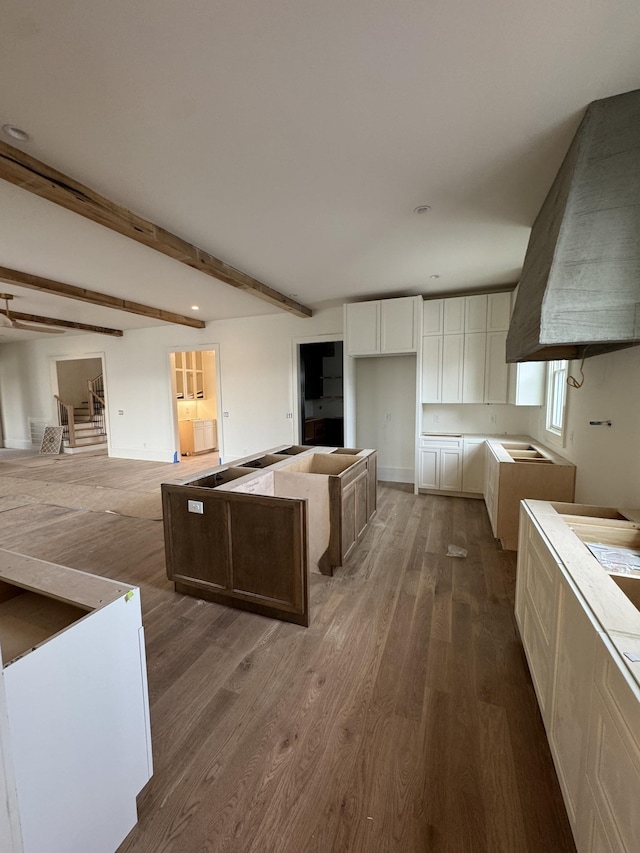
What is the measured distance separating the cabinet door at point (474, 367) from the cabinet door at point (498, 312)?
6.5 inches

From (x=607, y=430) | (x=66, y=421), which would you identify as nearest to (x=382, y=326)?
(x=607, y=430)

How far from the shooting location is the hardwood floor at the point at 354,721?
1.17 meters

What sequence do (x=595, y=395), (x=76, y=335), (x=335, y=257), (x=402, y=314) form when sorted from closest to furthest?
(x=595, y=395)
(x=335, y=257)
(x=402, y=314)
(x=76, y=335)

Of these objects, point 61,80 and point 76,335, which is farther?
point 76,335

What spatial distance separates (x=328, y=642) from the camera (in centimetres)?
204

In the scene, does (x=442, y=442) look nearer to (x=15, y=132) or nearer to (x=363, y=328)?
(x=363, y=328)

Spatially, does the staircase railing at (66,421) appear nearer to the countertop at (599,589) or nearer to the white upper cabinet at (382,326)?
the white upper cabinet at (382,326)

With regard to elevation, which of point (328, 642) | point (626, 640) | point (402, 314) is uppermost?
point (402, 314)

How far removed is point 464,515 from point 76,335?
8.86 meters

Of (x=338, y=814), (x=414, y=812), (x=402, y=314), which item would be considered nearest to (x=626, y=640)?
(x=414, y=812)

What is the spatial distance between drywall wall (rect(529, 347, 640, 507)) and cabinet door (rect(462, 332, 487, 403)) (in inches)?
60.9

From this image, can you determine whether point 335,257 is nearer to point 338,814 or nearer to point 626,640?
point 626,640

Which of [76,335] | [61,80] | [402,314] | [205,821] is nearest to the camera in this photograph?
[205,821]

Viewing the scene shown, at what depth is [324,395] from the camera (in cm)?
745
